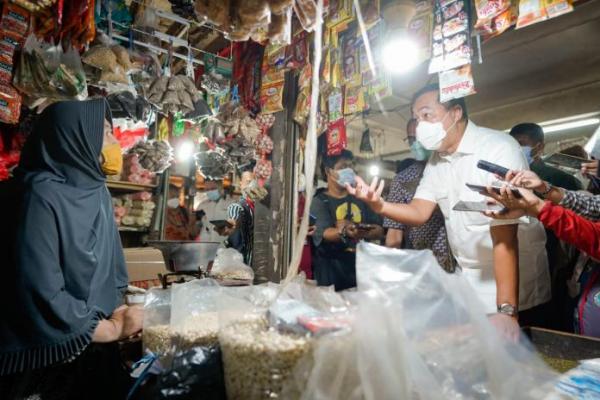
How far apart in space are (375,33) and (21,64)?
2.83m

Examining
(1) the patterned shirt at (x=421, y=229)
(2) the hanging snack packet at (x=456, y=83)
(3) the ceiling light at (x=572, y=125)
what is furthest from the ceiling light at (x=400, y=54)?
(3) the ceiling light at (x=572, y=125)

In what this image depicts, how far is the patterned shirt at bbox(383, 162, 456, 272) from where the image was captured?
219 cm

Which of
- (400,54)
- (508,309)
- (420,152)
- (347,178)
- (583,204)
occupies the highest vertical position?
(400,54)

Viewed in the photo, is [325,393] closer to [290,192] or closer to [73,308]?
[73,308]

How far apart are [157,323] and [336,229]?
222 centimetres

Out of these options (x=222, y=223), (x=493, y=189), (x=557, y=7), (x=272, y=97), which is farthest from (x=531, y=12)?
(x=222, y=223)

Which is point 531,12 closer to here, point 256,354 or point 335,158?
point 256,354

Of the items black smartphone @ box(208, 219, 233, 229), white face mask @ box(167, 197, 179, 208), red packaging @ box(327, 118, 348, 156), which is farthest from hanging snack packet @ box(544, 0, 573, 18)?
white face mask @ box(167, 197, 179, 208)

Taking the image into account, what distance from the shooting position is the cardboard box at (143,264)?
3781mm

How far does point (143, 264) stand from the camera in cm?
388

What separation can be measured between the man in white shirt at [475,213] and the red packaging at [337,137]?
0.95 metres

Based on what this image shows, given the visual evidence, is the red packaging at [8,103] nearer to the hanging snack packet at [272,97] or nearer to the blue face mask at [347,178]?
the hanging snack packet at [272,97]

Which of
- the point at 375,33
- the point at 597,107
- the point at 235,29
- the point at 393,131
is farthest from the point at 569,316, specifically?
the point at 393,131

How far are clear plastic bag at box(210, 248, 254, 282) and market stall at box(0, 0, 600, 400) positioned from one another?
0.05ft
